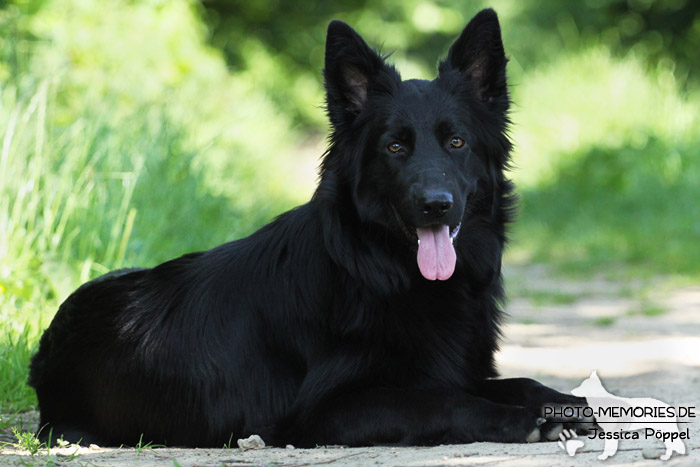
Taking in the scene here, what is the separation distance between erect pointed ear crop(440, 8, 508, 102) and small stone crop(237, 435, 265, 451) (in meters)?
1.92

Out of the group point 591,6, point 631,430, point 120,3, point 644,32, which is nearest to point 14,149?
point 631,430

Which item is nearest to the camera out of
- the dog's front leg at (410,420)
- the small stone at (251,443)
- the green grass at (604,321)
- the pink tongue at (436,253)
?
the dog's front leg at (410,420)

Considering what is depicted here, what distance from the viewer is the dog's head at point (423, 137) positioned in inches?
155

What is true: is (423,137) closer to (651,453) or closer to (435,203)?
(435,203)

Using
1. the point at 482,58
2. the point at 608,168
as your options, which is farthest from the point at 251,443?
the point at 608,168

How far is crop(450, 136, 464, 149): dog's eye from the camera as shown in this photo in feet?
13.3

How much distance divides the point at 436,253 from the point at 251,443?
1.15 m

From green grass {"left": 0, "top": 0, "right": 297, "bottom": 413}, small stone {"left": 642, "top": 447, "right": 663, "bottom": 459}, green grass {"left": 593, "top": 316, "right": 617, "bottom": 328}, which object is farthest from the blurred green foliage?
green grass {"left": 593, "top": 316, "right": 617, "bottom": 328}

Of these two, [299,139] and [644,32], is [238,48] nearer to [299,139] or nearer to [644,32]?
[299,139]

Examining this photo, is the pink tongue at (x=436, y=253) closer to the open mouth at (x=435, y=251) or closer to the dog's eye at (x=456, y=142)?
the open mouth at (x=435, y=251)

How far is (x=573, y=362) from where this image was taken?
5621 millimetres

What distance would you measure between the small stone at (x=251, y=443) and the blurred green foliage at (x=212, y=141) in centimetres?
157

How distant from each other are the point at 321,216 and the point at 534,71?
1426 cm

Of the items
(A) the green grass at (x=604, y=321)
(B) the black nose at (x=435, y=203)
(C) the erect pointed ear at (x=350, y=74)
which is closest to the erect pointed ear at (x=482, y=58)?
(C) the erect pointed ear at (x=350, y=74)
